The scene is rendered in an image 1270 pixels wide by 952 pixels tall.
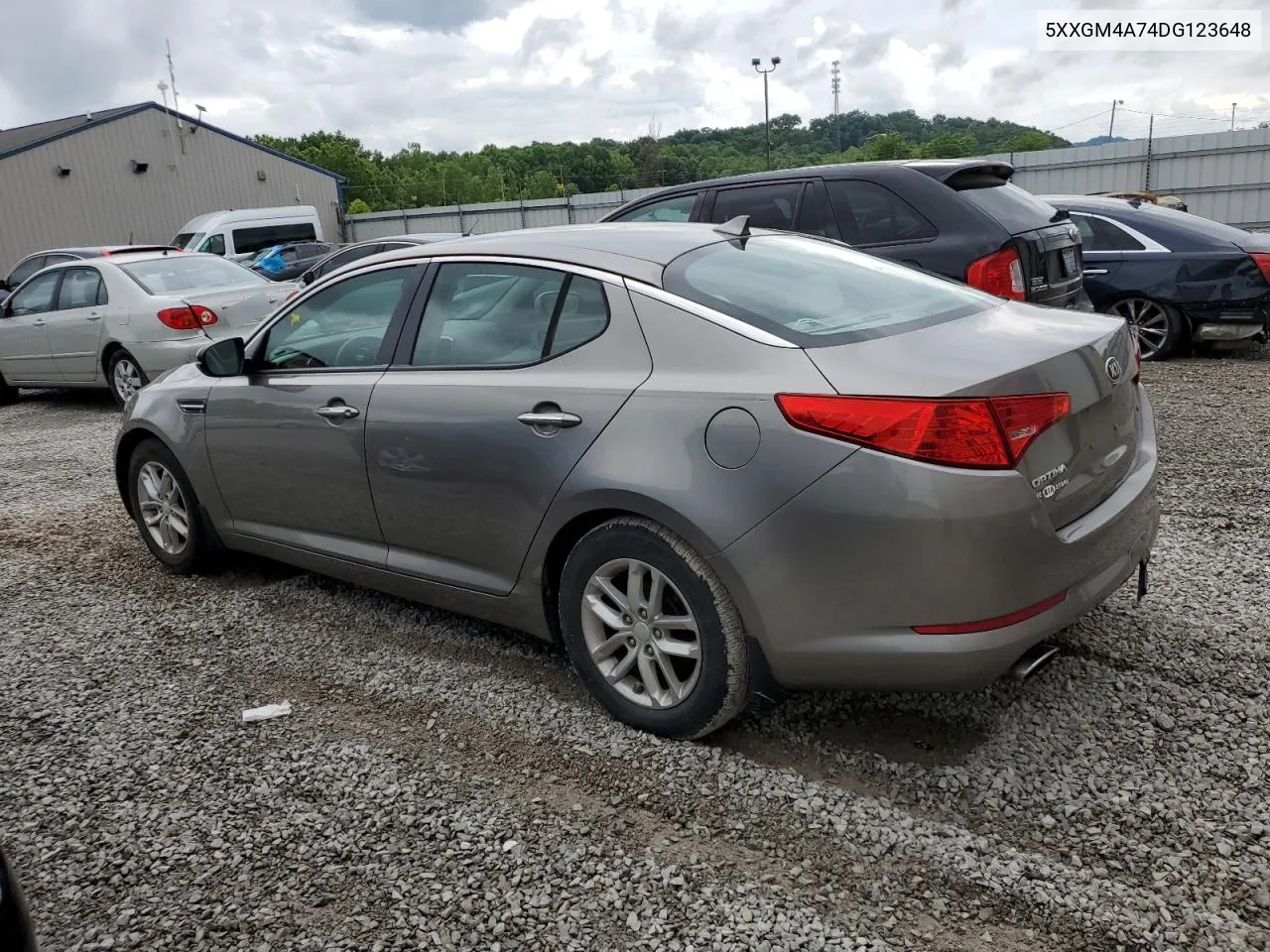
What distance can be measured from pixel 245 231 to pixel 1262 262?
20.3m

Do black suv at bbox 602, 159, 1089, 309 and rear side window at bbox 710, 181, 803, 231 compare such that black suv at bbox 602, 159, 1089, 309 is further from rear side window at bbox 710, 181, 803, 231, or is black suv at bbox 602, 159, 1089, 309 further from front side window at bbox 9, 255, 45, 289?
front side window at bbox 9, 255, 45, 289

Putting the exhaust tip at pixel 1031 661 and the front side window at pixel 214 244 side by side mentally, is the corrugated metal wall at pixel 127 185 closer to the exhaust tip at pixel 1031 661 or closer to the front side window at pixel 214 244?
the front side window at pixel 214 244

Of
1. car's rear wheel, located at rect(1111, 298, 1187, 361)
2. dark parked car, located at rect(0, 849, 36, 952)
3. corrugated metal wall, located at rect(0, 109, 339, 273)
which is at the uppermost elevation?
corrugated metal wall, located at rect(0, 109, 339, 273)

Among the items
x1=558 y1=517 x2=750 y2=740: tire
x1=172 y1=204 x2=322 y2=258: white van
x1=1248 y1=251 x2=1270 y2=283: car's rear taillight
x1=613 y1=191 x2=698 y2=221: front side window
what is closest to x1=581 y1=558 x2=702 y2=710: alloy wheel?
x1=558 y1=517 x2=750 y2=740: tire

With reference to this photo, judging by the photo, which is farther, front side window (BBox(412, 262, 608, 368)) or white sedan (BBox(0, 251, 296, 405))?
white sedan (BBox(0, 251, 296, 405))

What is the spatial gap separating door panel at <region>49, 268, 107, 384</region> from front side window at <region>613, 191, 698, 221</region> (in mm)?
5950

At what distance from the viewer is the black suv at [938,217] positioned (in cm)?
637

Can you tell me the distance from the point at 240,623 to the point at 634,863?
8.41 feet

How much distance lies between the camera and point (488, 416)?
11.6ft

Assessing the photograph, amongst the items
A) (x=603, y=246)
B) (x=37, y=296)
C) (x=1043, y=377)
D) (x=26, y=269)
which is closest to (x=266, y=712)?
(x=603, y=246)

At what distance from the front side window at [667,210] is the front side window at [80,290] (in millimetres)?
6021

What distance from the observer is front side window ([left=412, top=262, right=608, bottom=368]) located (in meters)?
3.48

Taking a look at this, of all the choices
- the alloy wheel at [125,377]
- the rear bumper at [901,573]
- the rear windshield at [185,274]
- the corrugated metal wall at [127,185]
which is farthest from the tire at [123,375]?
the corrugated metal wall at [127,185]

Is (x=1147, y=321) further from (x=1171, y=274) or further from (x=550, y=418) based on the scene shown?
(x=550, y=418)
